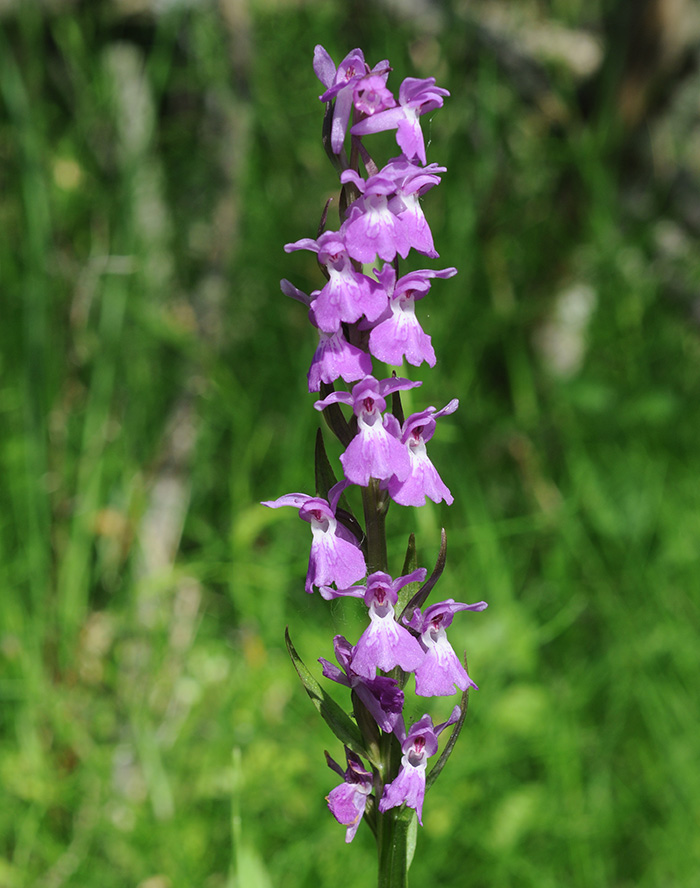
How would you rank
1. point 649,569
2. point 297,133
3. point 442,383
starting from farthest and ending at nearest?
point 297,133, point 442,383, point 649,569

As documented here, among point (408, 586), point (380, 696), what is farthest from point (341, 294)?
point (380, 696)

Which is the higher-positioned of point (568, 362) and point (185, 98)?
point (185, 98)

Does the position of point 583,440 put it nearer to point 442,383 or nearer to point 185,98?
point 442,383

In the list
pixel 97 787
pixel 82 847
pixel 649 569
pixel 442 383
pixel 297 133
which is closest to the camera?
pixel 82 847

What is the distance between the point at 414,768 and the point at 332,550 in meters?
0.27

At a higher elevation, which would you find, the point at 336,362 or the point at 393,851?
the point at 336,362

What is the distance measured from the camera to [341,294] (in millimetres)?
852

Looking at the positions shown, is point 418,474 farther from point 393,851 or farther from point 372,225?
point 393,851

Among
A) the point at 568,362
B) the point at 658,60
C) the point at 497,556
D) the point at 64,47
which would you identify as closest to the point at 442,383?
the point at 497,556

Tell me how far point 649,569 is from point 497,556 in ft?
1.51

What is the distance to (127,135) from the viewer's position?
8.70 ft

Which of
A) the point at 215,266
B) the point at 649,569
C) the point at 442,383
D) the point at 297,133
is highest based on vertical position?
the point at 297,133

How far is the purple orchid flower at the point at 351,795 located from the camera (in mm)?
904

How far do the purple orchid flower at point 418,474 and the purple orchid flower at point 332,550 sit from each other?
6cm
